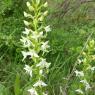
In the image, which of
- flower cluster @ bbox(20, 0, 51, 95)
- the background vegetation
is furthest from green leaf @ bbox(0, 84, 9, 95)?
flower cluster @ bbox(20, 0, 51, 95)

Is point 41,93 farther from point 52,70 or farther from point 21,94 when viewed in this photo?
point 52,70

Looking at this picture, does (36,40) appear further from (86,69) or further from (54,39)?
(54,39)

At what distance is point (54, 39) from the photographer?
4102 mm

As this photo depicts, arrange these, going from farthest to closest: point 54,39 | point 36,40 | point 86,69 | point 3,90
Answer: point 54,39 → point 3,90 → point 86,69 → point 36,40

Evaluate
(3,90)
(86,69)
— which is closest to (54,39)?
(3,90)

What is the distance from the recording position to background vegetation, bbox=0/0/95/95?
12.1 ft

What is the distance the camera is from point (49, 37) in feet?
13.7

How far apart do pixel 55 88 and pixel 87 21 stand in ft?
3.53

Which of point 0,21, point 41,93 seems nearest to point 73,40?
point 0,21

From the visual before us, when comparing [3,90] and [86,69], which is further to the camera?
[3,90]

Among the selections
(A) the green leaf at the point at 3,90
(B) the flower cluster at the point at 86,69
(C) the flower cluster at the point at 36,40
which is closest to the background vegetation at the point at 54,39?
(A) the green leaf at the point at 3,90

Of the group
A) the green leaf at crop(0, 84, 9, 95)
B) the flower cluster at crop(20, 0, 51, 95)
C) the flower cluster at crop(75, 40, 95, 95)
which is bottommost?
the green leaf at crop(0, 84, 9, 95)

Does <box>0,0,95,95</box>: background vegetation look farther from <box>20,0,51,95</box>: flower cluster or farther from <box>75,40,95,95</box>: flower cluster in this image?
<box>20,0,51,95</box>: flower cluster

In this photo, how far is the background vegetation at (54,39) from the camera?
3.68 meters
